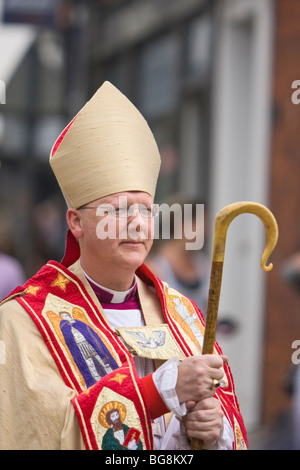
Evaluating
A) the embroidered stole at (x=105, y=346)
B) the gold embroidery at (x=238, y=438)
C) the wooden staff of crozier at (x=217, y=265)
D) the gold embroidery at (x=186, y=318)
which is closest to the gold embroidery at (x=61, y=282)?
the embroidered stole at (x=105, y=346)

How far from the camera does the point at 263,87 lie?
25.3 feet

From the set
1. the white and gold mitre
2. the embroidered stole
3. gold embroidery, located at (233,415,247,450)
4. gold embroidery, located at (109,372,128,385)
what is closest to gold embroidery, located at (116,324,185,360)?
the embroidered stole

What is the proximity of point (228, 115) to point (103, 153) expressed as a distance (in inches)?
208

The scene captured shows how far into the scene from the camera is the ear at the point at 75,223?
3.07 meters

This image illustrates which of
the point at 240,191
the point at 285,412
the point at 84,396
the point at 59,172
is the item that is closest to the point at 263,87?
the point at 240,191

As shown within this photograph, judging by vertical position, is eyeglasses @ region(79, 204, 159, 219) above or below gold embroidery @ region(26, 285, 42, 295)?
above

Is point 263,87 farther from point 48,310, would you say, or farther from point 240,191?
point 48,310

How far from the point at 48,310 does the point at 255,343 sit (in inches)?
196

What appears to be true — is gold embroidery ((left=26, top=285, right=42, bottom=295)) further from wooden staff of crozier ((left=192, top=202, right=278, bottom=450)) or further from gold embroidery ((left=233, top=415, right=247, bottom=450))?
gold embroidery ((left=233, top=415, right=247, bottom=450))

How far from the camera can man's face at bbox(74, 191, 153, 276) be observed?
296 cm

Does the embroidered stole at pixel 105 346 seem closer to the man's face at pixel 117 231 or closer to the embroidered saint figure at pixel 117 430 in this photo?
the embroidered saint figure at pixel 117 430

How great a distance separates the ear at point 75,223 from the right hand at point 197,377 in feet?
2.08

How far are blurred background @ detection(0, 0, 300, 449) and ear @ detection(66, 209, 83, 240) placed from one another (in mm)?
2548

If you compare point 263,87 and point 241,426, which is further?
point 263,87
